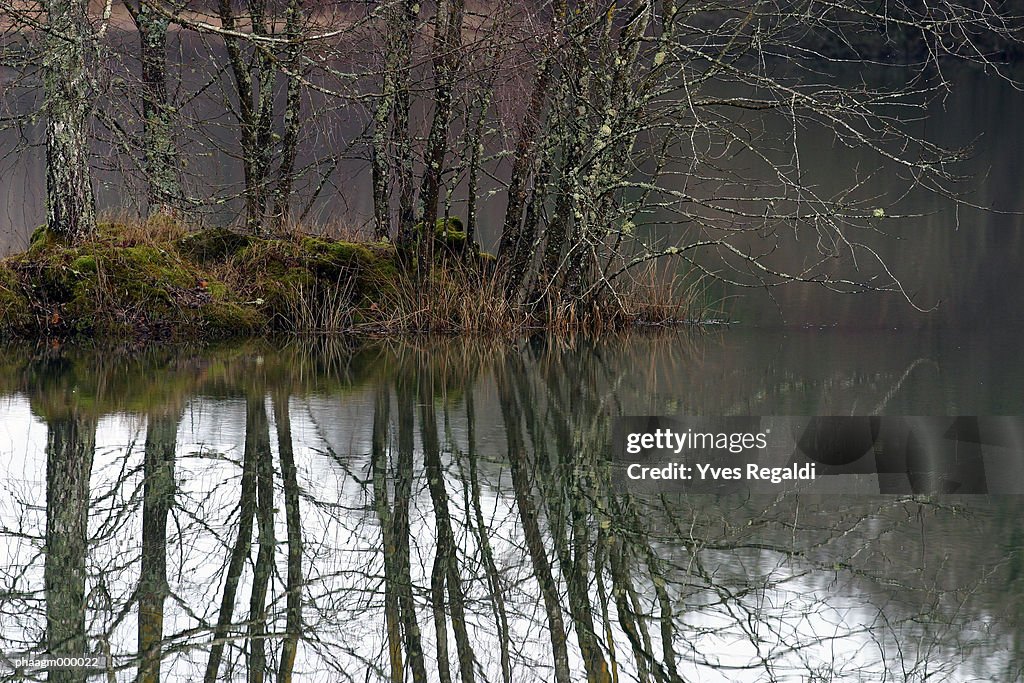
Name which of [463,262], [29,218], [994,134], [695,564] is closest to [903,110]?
[994,134]

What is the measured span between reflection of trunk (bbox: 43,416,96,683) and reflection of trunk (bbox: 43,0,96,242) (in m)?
4.72

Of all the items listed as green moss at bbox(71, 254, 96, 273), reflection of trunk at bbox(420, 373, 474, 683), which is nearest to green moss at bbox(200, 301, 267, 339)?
green moss at bbox(71, 254, 96, 273)

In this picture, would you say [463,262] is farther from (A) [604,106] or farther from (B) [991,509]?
(B) [991,509]

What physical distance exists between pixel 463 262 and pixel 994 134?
88.6 ft

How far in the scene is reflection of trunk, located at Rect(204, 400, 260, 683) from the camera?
1920 mm

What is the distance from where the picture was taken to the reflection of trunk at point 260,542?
1902mm

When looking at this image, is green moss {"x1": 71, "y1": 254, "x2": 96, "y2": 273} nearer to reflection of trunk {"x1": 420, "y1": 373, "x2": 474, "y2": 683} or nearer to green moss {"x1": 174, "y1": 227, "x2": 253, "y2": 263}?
green moss {"x1": 174, "y1": 227, "x2": 253, "y2": 263}

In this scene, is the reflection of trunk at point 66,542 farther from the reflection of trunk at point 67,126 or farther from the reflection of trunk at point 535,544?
the reflection of trunk at point 67,126

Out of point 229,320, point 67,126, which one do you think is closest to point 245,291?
point 229,320

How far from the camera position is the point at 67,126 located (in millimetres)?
9125

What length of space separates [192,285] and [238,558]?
7685 millimetres

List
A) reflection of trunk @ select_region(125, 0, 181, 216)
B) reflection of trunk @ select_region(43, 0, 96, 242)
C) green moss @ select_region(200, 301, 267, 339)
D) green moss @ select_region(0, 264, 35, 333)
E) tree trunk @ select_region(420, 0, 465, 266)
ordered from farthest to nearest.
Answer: reflection of trunk @ select_region(125, 0, 181, 216), green moss @ select_region(200, 301, 267, 339), green moss @ select_region(0, 264, 35, 333), tree trunk @ select_region(420, 0, 465, 266), reflection of trunk @ select_region(43, 0, 96, 242)

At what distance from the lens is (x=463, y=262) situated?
10516 millimetres

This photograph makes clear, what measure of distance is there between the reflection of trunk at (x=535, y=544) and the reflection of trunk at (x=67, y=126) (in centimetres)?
514
